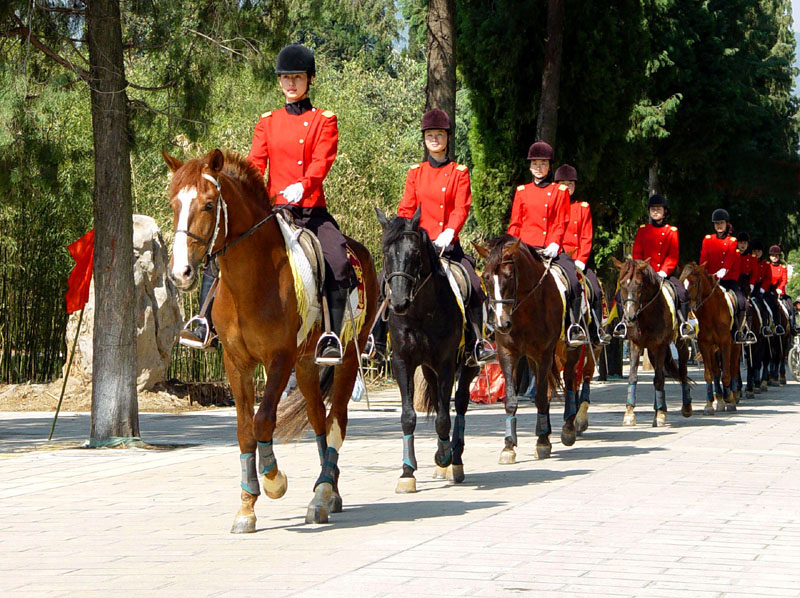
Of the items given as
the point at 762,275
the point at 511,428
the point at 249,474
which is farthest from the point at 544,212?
the point at 762,275

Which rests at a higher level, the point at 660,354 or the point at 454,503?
the point at 660,354

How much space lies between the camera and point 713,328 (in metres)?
20.5

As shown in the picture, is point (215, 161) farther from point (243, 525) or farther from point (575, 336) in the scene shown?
point (575, 336)

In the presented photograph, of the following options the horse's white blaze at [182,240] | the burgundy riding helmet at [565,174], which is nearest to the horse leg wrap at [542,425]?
the burgundy riding helmet at [565,174]

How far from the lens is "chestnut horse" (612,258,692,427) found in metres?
16.7

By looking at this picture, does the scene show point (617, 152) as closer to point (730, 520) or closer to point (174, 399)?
point (174, 399)

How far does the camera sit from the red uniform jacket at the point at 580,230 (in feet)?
48.0

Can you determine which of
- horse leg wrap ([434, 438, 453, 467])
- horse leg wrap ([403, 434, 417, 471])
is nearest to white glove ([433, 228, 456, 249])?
horse leg wrap ([434, 438, 453, 467])

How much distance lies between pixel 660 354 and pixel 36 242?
33.6 ft

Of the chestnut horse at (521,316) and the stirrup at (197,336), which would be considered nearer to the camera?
the stirrup at (197,336)

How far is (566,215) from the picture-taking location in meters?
13.5

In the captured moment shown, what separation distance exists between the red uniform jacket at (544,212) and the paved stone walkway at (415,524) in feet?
7.69

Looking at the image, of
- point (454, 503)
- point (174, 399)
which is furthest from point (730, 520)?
point (174, 399)

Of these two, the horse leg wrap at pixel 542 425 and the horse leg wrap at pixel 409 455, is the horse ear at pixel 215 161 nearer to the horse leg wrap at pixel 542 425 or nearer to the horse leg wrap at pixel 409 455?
the horse leg wrap at pixel 409 455
